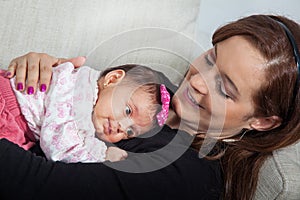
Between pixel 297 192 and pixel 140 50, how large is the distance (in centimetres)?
61

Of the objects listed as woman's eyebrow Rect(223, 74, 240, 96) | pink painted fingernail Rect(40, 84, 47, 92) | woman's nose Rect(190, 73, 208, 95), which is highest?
woman's eyebrow Rect(223, 74, 240, 96)

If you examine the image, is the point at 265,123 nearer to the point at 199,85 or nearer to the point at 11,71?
the point at 199,85

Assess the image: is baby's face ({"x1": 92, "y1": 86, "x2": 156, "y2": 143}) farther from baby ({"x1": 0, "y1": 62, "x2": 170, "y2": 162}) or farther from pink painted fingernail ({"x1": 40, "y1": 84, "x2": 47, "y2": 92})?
pink painted fingernail ({"x1": 40, "y1": 84, "x2": 47, "y2": 92})

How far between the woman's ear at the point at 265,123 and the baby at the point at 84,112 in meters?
0.20

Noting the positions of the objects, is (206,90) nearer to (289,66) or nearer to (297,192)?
(289,66)

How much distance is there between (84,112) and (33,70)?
164mm

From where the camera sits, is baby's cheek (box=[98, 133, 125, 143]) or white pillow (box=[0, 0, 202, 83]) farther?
white pillow (box=[0, 0, 202, 83])

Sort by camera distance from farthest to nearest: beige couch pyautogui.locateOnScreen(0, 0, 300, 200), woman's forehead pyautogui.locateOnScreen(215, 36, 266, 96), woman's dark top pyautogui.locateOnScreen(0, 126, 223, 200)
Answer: beige couch pyautogui.locateOnScreen(0, 0, 300, 200) < woman's forehead pyautogui.locateOnScreen(215, 36, 266, 96) < woman's dark top pyautogui.locateOnScreen(0, 126, 223, 200)

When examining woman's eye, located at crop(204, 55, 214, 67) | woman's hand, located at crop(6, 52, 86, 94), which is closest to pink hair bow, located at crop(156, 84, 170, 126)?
woman's eye, located at crop(204, 55, 214, 67)

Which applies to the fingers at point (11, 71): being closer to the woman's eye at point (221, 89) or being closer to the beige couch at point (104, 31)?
the beige couch at point (104, 31)

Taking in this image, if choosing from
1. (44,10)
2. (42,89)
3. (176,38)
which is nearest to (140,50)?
(176,38)

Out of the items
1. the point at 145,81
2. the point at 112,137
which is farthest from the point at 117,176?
the point at 145,81

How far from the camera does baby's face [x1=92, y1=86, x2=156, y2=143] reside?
1020 millimetres

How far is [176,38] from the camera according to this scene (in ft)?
4.56
